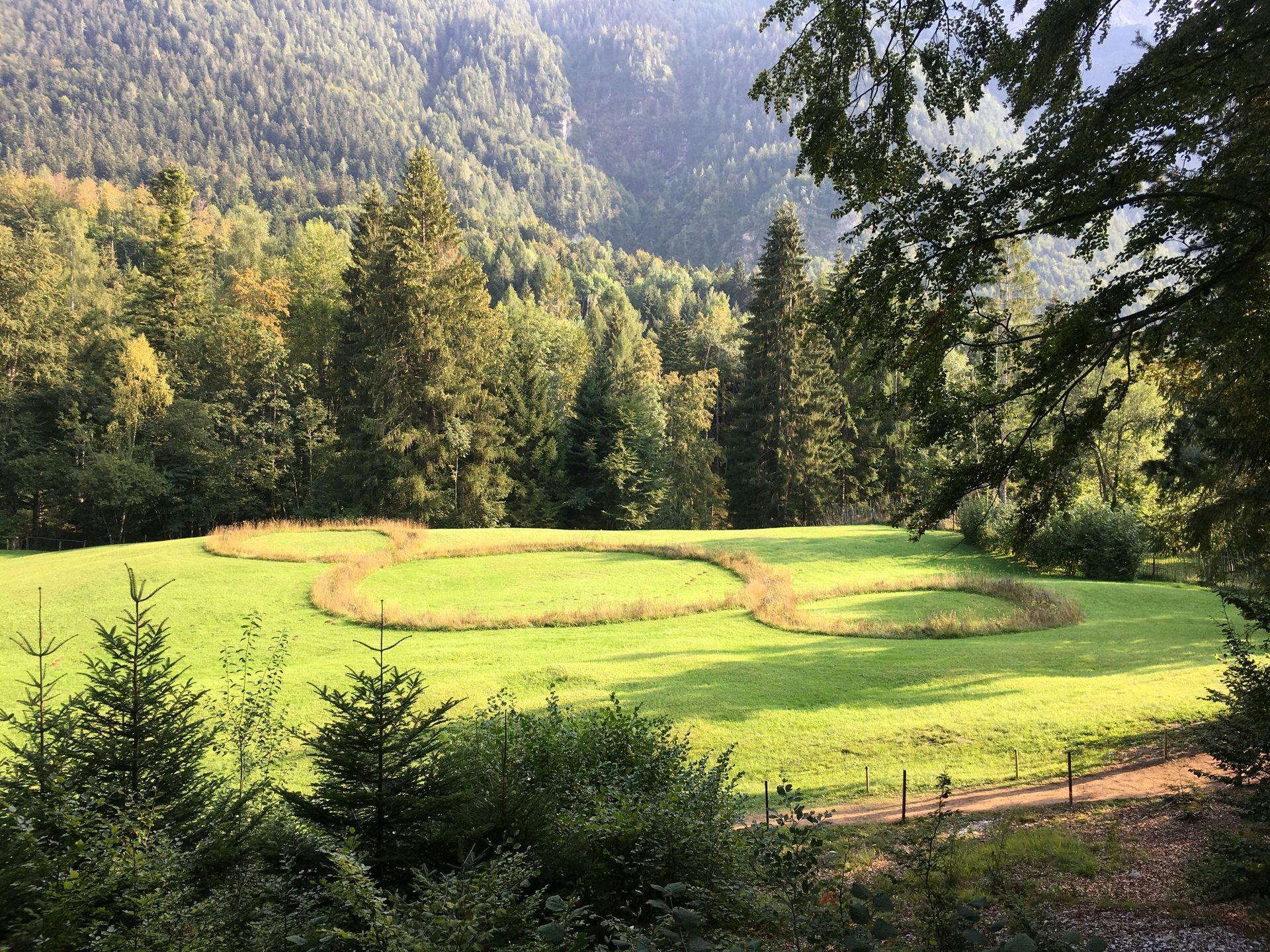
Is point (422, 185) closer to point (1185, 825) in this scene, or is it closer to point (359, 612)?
point (359, 612)

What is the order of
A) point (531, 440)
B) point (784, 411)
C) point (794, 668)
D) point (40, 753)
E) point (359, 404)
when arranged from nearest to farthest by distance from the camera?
point (40, 753), point (794, 668), point (359, 404), point (784, 411), point (531, 440)

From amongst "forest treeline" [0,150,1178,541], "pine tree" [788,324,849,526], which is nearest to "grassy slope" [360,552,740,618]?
"forest treeline" [0,150,1178,541]

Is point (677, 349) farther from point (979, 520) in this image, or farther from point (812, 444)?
point (979, 520)

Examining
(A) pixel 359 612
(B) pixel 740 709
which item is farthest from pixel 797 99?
(A) pixel 359 612

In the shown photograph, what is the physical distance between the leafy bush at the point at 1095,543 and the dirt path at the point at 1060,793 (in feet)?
57.2

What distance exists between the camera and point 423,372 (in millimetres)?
41344

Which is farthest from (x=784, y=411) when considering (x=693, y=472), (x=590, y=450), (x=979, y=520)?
(x=979, y=520)

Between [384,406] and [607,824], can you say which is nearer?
[607,824]

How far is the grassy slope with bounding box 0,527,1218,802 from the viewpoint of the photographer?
35.1ft

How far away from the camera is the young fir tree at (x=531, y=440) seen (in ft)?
150

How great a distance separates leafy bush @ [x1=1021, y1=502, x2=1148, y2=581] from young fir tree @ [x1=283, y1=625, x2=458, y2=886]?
83.8 ft

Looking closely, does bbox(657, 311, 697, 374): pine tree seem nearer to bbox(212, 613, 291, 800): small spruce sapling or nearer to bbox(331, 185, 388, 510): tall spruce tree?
bbox(331, 185, 388, 510): tall spruce tree

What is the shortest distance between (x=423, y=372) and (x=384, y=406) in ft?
9.97

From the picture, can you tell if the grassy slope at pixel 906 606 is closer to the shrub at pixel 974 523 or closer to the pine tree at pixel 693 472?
the shrub at pixel 974 523
